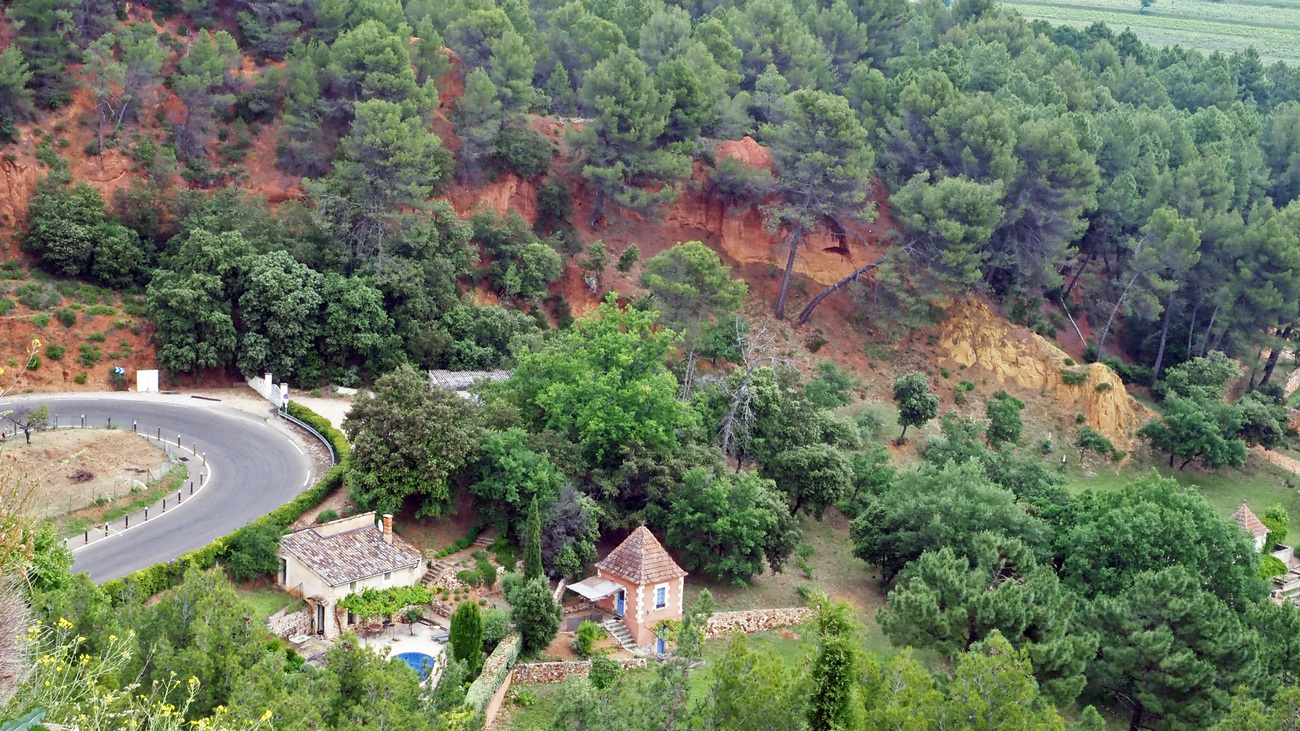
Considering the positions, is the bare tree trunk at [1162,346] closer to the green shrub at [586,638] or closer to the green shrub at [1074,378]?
the green shrub at [1074,378]

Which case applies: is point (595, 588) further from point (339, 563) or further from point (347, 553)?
point (339, 563)

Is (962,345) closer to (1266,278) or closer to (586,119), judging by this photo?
(1266,278)

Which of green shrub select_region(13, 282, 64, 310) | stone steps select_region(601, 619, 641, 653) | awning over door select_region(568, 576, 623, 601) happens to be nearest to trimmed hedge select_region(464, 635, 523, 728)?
awning over door select_region(568, 576, 623, 601)

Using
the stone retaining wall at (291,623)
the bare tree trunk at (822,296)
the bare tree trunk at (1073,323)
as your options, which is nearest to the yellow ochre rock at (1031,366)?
the bare tree trunk at (1073,323)

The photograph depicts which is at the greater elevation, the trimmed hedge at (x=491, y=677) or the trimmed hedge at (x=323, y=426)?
the trimmed hedge at (x=323, y=426)

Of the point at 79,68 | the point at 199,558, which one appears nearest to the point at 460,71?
the point at 79,68

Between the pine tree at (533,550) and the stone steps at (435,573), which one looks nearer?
the pine tree at (533,550)

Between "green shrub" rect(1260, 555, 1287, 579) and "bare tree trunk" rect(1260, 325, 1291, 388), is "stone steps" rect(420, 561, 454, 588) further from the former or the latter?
"bare tree trunk" rect(1260, 325, 1291, 388)
